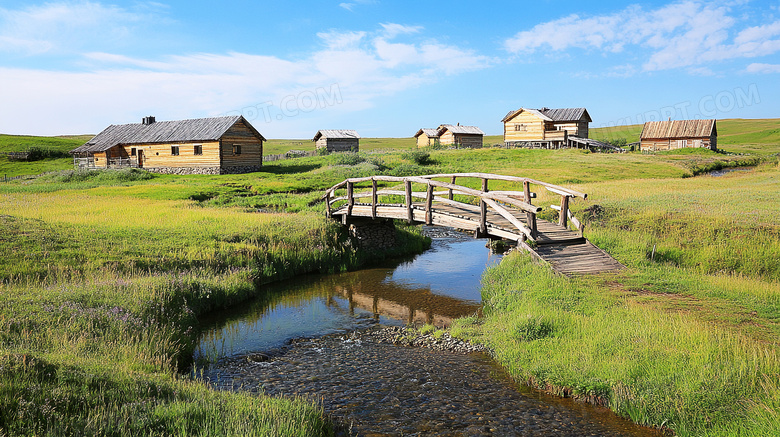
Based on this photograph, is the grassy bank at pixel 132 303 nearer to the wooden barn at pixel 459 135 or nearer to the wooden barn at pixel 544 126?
the wooden barn at pixel 544 126

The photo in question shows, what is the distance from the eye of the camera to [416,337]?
11.1m

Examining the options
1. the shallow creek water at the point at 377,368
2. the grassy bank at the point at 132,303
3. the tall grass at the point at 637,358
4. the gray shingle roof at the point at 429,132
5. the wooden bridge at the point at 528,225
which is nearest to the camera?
the grassy bank at the point at 132,303

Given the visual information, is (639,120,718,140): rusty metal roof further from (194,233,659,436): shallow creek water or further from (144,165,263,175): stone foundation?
(194,233,659,436): shallow creek water

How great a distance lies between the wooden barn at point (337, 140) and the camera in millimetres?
80875

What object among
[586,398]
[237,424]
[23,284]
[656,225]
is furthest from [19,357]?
[656,225]

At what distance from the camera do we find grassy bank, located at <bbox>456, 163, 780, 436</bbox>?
6.60 m

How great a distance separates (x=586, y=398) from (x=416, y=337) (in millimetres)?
4127

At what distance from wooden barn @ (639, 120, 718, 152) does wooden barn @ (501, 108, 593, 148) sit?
34.0 feet

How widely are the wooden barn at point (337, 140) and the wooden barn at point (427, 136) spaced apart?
12.7 metres

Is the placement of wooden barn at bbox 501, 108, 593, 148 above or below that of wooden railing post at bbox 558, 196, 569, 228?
above

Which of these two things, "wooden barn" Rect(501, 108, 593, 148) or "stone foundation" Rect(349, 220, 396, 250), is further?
"wooden barn" Rect(501, 108, 593, 148)

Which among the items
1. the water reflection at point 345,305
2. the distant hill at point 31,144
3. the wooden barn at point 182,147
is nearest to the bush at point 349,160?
the wooden barn at point 182,147

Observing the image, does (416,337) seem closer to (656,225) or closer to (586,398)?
(586,398)

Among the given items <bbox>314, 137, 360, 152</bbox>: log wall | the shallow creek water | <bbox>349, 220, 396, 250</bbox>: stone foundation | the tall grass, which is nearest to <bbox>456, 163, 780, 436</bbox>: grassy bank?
the tall grass
